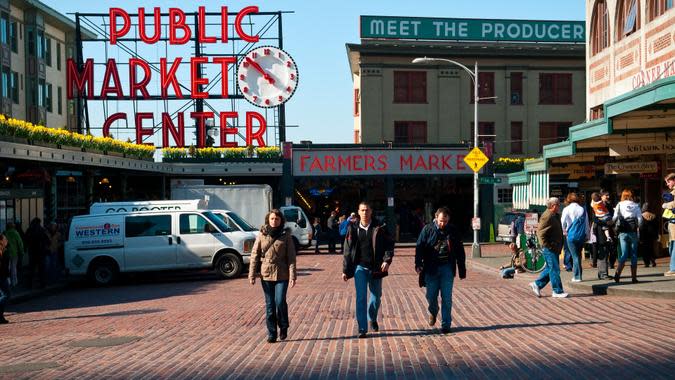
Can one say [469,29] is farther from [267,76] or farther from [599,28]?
[599,28]

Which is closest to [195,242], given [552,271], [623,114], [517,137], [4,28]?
[552,271]

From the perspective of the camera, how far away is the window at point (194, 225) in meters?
24.5

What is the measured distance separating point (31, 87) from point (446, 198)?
81.9ft

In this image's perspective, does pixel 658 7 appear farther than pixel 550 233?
Yes

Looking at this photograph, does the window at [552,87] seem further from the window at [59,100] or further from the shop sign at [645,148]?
the shop sign at [645,148]

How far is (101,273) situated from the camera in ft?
79.6

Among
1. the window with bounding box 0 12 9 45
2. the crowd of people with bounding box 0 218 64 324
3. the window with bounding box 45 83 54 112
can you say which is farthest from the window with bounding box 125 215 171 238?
the window with bounding box 45 83 54 112

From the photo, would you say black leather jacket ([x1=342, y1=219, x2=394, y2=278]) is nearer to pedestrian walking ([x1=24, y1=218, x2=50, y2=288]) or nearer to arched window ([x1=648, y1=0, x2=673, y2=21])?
pedestrian walking ([x1=24, y1=218, x2=50, y2=288])

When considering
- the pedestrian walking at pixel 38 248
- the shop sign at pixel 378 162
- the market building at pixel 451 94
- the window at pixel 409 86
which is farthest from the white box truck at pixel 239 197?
the window at pixel 409 86

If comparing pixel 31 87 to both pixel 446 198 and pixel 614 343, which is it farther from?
pixel 614 343

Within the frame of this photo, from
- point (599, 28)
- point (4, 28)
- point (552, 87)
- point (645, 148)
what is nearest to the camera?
point (645, 148)

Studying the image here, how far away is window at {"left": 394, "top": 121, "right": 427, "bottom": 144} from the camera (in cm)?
5241

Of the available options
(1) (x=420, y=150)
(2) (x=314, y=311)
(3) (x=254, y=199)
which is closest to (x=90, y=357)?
(2) (x=314, y=311)

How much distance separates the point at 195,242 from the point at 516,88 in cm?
3327
